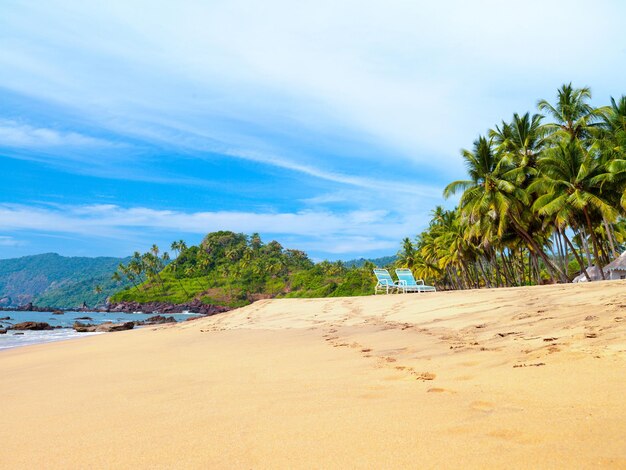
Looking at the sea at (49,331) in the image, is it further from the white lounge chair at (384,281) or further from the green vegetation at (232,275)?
the green vegetation at (232,275)

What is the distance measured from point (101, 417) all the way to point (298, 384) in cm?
155

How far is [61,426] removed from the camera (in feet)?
10.4

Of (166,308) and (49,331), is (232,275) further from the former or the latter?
(49,331)

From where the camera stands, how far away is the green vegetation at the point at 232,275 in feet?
318

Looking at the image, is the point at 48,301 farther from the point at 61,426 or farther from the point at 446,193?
the point at 61,426

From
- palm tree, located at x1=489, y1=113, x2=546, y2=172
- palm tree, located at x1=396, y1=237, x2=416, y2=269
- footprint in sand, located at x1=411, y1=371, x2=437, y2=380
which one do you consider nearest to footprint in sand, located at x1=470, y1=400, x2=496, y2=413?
footprint in sand, located at x1=411, y1=371, x2=437, y2=380

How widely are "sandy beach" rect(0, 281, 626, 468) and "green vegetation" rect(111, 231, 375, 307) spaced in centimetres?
7679

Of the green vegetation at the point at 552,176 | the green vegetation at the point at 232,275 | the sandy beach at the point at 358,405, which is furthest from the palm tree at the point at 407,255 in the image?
the sandy beach at the point at 358,405

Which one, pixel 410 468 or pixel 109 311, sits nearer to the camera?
pixel 410 468

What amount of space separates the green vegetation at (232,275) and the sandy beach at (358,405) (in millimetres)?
76794

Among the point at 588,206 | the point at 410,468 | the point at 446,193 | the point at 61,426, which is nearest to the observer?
the point at 410,468

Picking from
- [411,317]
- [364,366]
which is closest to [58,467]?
[364,366]

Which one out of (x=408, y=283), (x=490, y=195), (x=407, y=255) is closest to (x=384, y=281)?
(x=408, y=283)

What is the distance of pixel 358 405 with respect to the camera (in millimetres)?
2979
